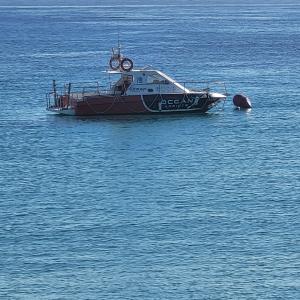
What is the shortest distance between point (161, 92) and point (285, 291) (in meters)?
46.5

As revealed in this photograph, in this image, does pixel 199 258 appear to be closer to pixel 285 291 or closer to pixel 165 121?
pixel 285 291

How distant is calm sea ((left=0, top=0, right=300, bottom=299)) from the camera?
60656mm

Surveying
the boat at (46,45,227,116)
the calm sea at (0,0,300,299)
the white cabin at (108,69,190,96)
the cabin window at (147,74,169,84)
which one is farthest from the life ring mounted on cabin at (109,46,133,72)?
the calm sea at (0,0,300,299)

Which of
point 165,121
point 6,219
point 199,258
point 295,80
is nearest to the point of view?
point 199,258

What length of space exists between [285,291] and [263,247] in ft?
22.2

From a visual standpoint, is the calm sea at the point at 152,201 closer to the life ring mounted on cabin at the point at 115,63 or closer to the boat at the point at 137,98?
the boat at the point at 137,98

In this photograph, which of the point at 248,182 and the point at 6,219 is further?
the point at 248,182

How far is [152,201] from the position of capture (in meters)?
75.7

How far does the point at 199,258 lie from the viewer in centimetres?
6369

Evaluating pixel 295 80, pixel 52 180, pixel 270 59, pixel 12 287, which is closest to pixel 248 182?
pixel 52 180

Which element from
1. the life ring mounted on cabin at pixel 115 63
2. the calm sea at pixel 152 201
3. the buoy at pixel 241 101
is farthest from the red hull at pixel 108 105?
the buoy at pixel 241 101

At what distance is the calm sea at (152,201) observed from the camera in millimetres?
60656

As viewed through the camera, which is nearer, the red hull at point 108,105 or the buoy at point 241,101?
the red hull at point 108,105

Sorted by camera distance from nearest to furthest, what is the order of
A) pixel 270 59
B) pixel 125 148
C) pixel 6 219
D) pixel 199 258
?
1. pixel 199 258
2. pixel 6 219
3. pixel 125 148
4. pixel 270 59
